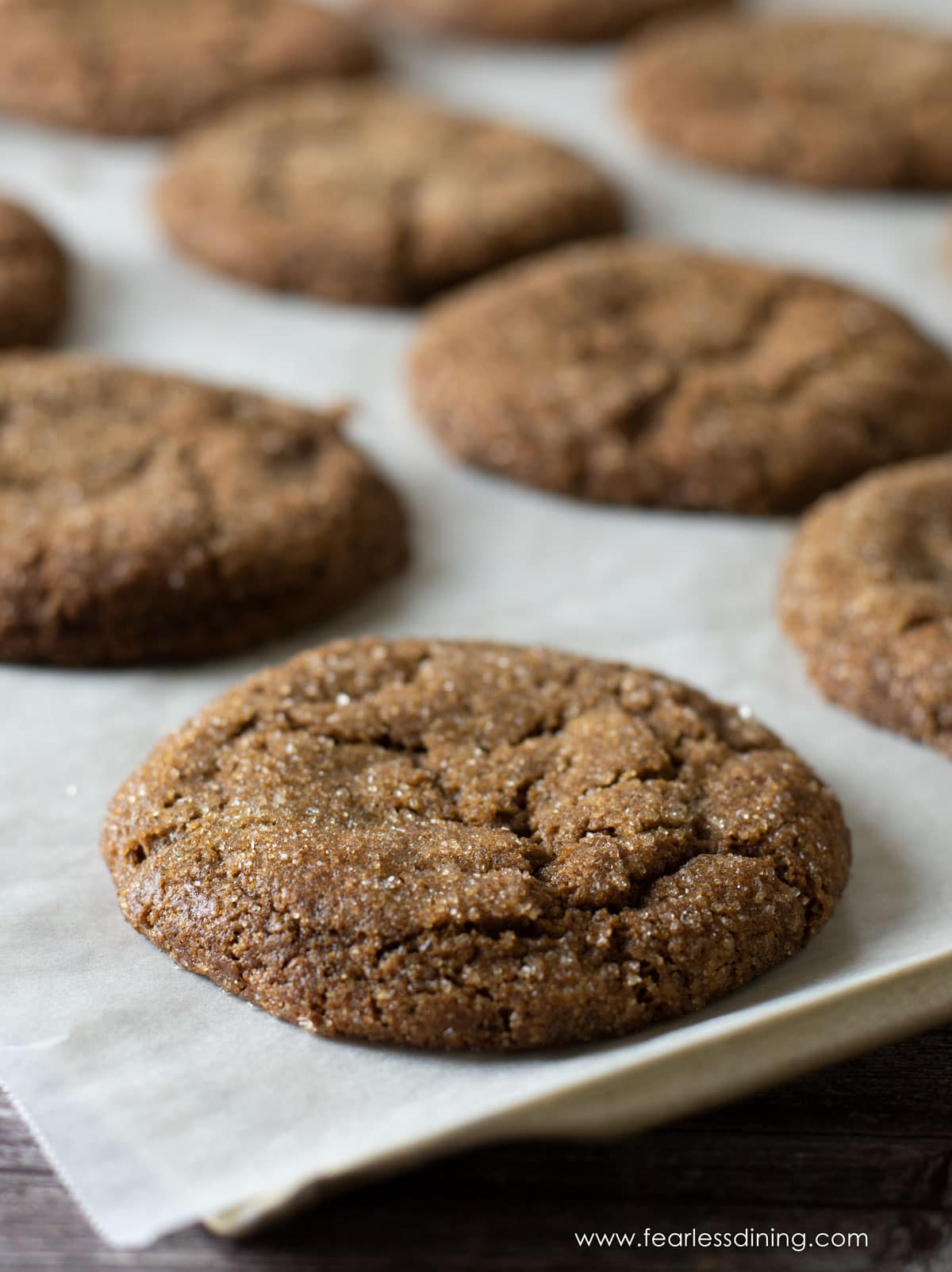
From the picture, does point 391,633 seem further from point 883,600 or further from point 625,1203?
point 625,1203

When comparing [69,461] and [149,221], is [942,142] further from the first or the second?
[69,461]

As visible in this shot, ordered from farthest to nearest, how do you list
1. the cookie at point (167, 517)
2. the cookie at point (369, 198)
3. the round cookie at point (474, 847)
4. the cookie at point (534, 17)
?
the cookie at point (534, 17) → the cookie at point (369, 198) → the cookie at point (167, 517) → the round cookie at point (474, 847)

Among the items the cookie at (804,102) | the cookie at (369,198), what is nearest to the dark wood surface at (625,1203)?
the cookie at (369,198)

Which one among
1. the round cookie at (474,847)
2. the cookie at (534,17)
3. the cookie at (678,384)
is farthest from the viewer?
the cookie at (534,17)

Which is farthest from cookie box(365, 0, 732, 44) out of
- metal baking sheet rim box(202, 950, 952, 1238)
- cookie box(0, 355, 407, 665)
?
metal baking sheet rim box(202, 950, 952, 1238)

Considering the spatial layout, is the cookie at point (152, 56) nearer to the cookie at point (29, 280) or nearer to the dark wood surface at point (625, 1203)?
the cookie at point (29, 280)
